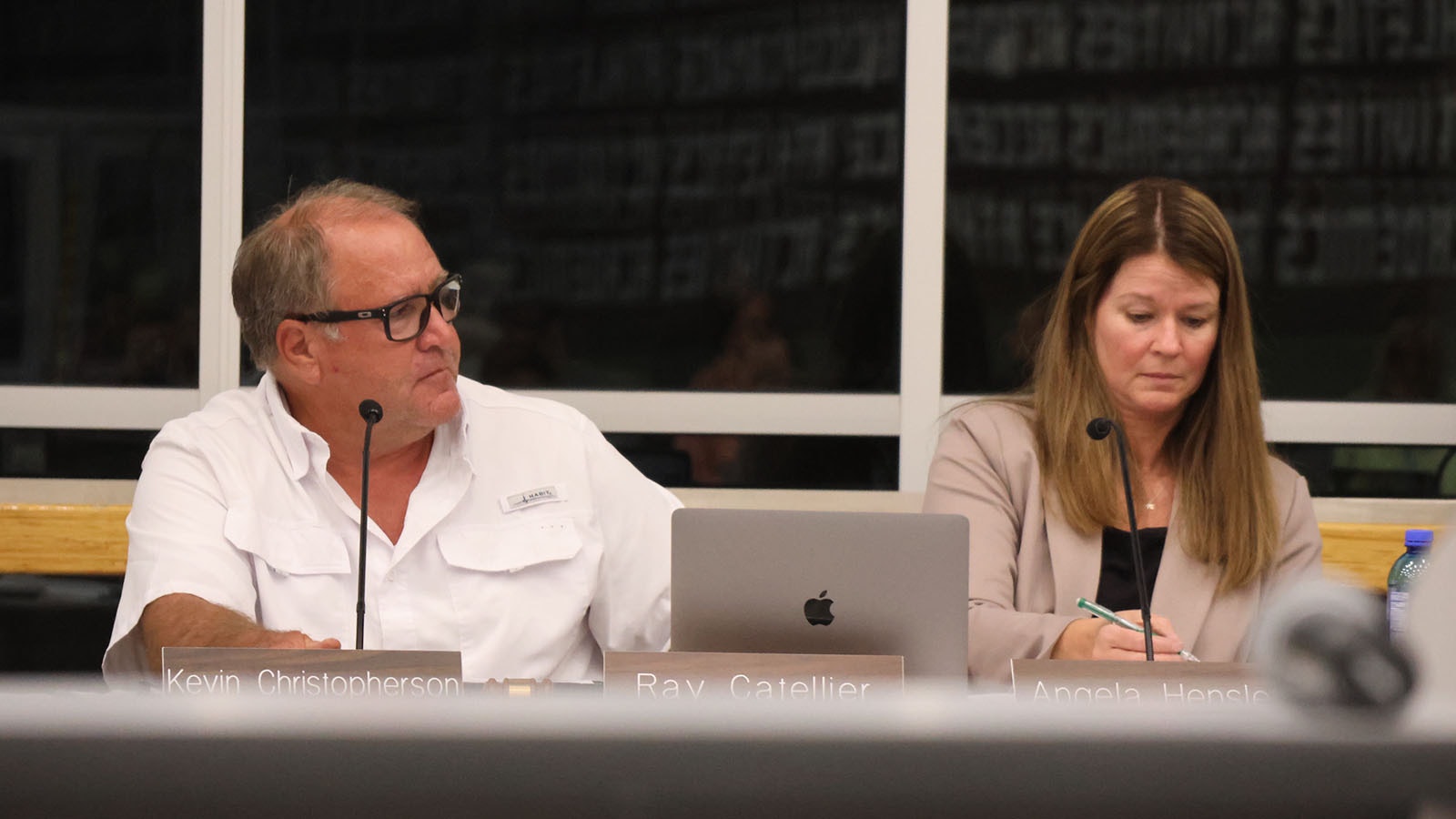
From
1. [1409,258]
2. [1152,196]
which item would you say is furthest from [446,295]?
[1409,258]

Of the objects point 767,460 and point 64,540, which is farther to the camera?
point 767,460

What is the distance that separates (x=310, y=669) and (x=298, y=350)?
0.75m

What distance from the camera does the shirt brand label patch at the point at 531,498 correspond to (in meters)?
1.92

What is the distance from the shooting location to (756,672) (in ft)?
4.18

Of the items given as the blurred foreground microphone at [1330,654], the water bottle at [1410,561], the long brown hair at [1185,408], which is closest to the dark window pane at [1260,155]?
the water bottle at [1410,561]

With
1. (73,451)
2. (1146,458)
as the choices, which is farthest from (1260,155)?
(73,451)

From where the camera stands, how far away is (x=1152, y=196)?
2.03 metres

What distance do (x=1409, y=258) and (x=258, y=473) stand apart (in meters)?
2.49

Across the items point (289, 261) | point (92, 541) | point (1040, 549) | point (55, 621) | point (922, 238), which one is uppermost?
point (922, 238)

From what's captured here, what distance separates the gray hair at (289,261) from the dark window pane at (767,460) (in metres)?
1.27

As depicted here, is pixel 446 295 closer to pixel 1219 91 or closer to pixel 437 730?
pixel 437 730

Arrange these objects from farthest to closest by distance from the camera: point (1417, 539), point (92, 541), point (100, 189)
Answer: point (100, 189)
point (92, 541)
point (1417, 539)

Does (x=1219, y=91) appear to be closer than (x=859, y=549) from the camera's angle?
No

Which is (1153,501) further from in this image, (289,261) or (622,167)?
(622,167)
